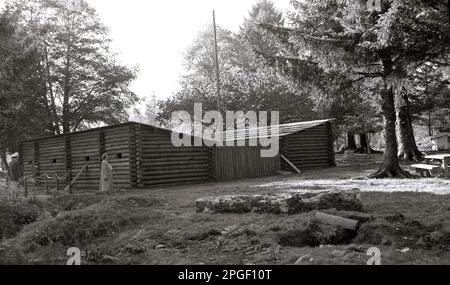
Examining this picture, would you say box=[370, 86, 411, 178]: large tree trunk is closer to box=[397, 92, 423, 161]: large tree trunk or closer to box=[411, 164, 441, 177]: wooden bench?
box=[411, 164, 441, 177]: wooden bench

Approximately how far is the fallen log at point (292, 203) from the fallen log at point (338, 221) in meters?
1.57

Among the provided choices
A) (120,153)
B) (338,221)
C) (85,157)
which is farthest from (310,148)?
(338,221)

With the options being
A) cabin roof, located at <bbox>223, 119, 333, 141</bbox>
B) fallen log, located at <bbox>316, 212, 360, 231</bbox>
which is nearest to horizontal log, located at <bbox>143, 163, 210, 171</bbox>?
cabin roof, located at <bbox>223, 119, 333, 141</bbox>

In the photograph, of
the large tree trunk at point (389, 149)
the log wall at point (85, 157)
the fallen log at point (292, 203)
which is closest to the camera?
the fallen log at point (292, 203)

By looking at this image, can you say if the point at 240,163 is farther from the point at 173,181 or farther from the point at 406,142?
the point at 406,142

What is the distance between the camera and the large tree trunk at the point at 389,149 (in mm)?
18250

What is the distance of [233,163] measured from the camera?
25.4m

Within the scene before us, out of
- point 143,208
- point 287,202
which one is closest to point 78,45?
point 143,208

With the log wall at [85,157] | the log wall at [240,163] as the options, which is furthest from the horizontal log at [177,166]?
→ the log wall at [85,157]

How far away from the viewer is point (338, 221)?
27.5 feet

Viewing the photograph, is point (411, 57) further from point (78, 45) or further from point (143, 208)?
point (78, 45)

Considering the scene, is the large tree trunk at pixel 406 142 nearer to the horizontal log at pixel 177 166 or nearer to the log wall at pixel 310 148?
the log wall at pixel 310 148

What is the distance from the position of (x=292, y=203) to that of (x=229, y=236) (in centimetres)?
239
